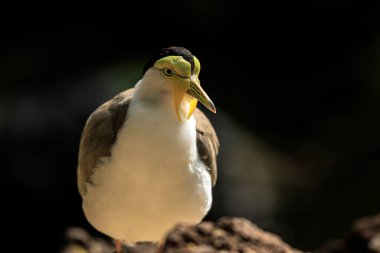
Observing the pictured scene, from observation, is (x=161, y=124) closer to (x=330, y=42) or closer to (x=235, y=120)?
(x=235, y=120)

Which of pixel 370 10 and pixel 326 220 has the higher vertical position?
pixel 370 10

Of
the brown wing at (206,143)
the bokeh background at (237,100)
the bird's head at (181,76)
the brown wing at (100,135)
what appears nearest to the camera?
the bird's head at (181,76)

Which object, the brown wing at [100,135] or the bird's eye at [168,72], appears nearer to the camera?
the bird's eye at [168,72]

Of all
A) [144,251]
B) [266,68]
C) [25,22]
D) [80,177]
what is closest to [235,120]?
[266,68]

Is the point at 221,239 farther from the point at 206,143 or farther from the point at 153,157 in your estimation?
the point at 206,143

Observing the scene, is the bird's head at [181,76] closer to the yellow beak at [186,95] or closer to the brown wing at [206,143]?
the yellow beak at [186,95]

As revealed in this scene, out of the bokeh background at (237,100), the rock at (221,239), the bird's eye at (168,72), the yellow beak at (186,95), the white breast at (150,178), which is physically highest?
the bokeh background at (237,100)

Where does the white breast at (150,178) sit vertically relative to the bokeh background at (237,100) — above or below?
below

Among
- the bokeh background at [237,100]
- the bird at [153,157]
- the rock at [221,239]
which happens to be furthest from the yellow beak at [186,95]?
the bokeh background at [237,100]
